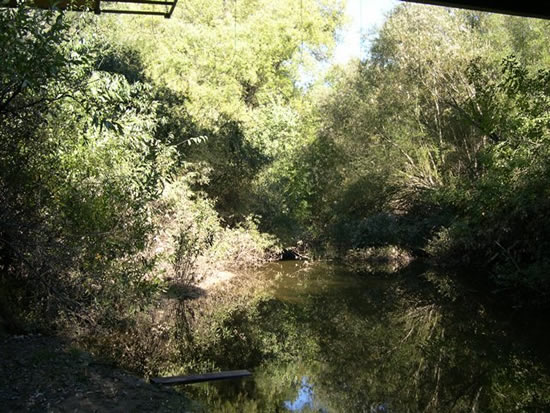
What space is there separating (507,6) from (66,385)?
781 cm

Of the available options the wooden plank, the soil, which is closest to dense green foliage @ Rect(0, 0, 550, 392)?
the wooden plank

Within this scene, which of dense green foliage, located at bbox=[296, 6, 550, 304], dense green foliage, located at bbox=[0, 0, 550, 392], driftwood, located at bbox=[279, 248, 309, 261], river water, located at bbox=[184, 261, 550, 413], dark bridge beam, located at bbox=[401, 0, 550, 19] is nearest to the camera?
dark bridge beam, located at bbox=[401, 0, 550, 19]

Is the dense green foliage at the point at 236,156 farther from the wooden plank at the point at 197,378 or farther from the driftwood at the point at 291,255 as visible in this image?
the wooden plank at the point at 197,378

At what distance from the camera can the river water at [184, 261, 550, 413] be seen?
8.93m

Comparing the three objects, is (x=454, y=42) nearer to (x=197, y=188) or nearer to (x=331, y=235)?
(x=331, y=235)

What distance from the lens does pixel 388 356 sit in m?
11.4

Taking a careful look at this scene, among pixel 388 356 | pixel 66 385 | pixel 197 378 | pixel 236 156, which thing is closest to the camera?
pixel 66 385

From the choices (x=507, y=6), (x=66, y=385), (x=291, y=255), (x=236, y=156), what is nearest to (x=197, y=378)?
(x=66, y=385)

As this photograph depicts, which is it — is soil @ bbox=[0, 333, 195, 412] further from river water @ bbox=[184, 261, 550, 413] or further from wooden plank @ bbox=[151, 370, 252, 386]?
river water @ bbox=[184, 261, 550, 413]

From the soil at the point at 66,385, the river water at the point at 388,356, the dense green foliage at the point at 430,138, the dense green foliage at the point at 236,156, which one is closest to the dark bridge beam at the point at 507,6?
the dense green foliage at the point at 236,156

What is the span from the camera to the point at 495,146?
15562 millimetres

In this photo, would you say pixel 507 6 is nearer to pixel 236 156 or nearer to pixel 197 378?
pixel 197 378

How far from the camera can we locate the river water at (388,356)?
893 centimetres

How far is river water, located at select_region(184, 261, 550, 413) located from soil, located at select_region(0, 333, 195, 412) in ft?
2.91
